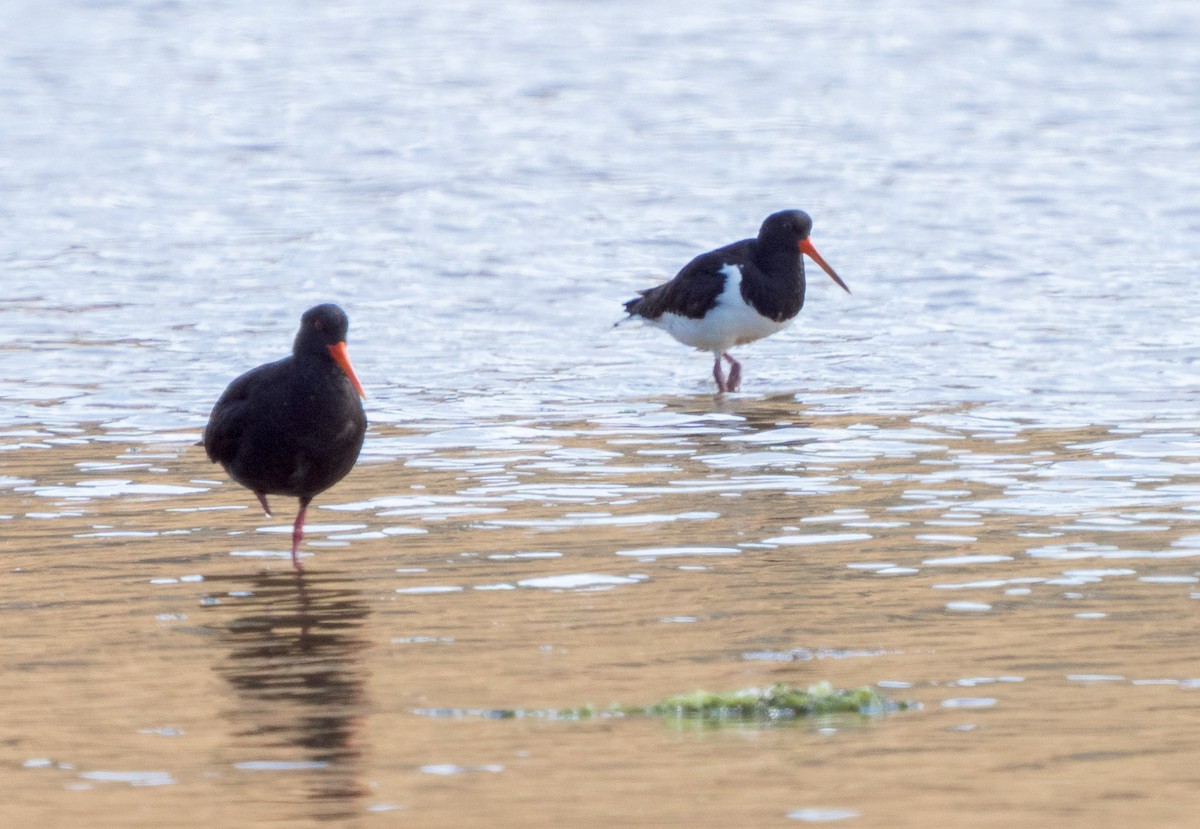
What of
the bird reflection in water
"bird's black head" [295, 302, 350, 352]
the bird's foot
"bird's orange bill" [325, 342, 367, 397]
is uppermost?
"bird's black head" [295, 302, 350, 352]

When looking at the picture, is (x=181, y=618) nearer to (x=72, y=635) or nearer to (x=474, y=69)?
(x=72, y=635)

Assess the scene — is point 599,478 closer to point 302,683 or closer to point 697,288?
point 302,683

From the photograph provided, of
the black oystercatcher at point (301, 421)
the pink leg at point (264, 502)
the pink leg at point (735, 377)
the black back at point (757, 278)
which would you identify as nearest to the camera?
the black oystercatcher at point (301, 421)

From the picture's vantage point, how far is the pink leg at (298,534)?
275 inches

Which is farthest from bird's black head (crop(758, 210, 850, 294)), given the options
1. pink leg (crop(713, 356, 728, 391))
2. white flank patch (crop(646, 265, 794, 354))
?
pink leg (crop(713, 356, 728, 391))

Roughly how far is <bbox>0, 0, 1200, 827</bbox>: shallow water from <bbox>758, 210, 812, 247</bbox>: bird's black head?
79 cm

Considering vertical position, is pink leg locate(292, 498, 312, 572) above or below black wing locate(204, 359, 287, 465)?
below

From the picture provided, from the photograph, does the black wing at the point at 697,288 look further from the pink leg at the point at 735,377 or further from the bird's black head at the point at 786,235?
the pink leg at the point at 735,377

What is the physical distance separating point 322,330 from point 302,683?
2.37 m

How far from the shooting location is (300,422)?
7.42 m

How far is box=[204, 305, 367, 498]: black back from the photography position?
7.39m

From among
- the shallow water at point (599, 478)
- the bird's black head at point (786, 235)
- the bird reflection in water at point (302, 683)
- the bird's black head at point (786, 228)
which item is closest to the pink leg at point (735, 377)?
the shallow water at point (599, 478)

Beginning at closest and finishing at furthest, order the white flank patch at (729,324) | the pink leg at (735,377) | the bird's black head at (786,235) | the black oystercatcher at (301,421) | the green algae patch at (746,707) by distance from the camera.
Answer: the green algae patch at (746,707)
the black oystercatcher at (301,421)
the pink leg at (735,377)
the white flank patch at (729,324)
the bird's black head at (786,235)

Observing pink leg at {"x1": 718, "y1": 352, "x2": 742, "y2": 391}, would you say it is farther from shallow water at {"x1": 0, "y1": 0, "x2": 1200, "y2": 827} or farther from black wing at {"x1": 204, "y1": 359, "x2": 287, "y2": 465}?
black wing at {"x1": 204, "y1": 359, "x2": 287, "y2": 465}
